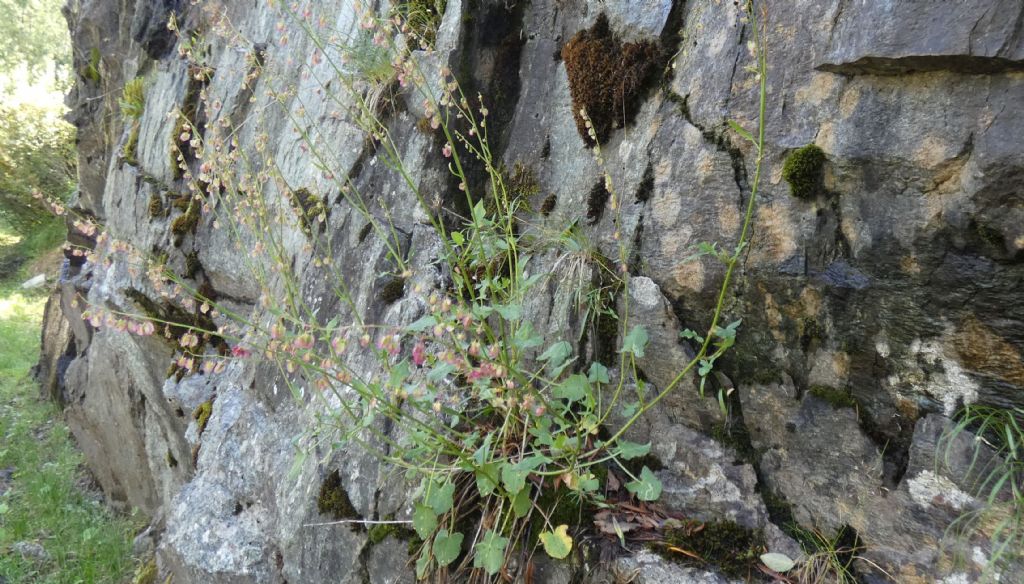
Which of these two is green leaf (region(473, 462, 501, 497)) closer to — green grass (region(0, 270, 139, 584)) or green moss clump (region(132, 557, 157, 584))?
green moss clump (region(132, 557, 157, 584))

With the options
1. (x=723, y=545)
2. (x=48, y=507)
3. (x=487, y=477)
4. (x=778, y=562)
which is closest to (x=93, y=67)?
(x=48, y=507)

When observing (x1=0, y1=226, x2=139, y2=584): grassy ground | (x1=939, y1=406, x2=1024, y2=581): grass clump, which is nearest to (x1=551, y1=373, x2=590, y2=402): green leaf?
(x1=939, y1=406, x2=1024, y2=581): grass clump

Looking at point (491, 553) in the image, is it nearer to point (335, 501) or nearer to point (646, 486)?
point (646, 486)

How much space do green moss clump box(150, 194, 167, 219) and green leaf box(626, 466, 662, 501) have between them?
5.50m

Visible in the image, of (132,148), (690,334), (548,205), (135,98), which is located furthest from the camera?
(135,98)

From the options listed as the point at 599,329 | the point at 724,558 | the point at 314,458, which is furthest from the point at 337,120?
the point at 724,558

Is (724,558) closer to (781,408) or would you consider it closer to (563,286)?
(781,408)

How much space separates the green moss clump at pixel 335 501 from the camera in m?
3.00

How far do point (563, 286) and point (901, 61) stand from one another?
1.48 m

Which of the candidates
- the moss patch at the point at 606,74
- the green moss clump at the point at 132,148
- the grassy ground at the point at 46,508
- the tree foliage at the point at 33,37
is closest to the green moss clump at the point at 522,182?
the moss patch at the point at 606,74

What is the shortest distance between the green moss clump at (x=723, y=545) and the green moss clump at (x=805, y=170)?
3.92ft

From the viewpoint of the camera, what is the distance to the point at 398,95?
3900 mm

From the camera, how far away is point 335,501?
3051mm

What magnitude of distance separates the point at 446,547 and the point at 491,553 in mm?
208
